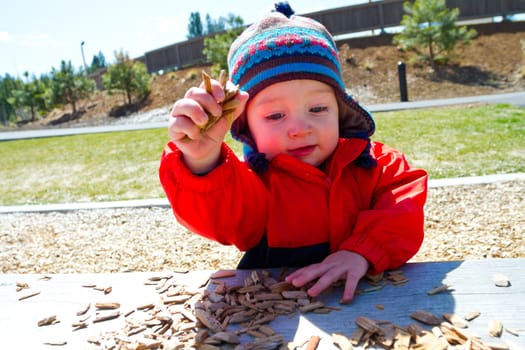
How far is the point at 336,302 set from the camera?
1.59m

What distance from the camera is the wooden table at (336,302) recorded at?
1.42 metres

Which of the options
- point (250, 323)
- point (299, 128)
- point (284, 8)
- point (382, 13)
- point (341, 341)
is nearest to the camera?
point (341, 341)

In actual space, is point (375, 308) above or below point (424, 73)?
below

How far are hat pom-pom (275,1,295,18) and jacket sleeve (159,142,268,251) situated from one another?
91 cm

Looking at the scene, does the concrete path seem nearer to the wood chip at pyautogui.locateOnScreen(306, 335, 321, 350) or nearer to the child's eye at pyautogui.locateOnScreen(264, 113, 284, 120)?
the child's eye at pyautogui.locateOnScreen(264, 113, 284, 120)

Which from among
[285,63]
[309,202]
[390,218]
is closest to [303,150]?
[309,202]

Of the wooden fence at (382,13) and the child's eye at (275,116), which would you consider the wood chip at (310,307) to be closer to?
the child's eye at (275,116)

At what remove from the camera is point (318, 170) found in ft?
7.22

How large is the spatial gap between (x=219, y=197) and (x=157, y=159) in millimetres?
6612

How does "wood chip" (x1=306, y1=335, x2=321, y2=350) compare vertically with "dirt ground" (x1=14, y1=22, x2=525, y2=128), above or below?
below

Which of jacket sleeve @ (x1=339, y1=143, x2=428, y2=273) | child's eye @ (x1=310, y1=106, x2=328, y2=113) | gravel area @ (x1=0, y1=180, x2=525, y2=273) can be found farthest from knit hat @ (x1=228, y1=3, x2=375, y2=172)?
gravel area @ (x1=0, y1=180, x2=525, y2=273)

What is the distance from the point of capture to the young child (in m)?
1.91

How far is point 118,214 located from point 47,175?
3.99 m

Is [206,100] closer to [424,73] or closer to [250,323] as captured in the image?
[250,323]
